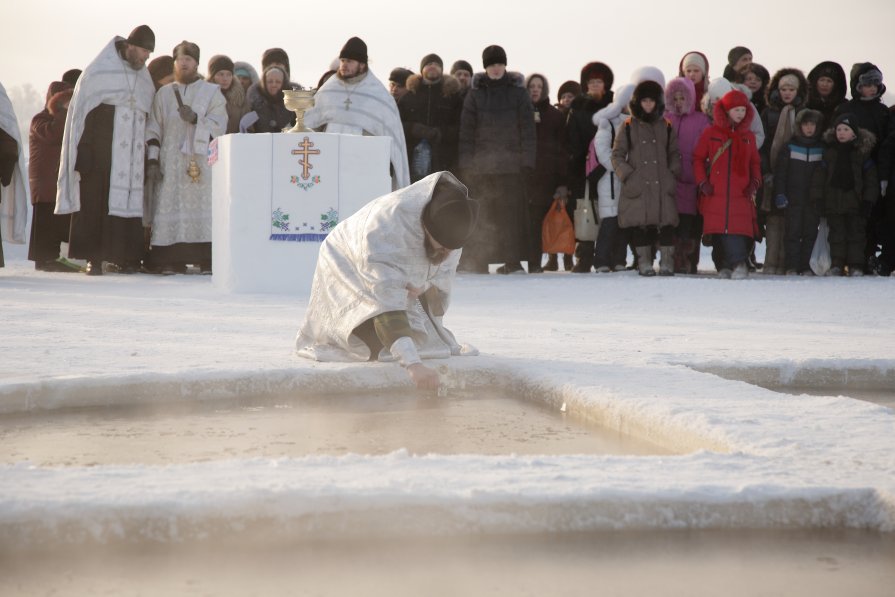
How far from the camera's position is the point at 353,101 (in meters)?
9.66

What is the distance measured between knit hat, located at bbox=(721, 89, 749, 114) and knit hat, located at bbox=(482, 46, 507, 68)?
1905 millimetres

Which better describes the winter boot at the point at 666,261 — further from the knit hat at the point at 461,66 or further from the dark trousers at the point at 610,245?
the knit hat at the point at 461,66

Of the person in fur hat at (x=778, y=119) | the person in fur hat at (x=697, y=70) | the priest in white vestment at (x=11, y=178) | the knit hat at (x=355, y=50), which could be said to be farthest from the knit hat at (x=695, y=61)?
the priest in white vestment at (x=11, y=178)

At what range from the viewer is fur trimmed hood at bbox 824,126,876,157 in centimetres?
1048

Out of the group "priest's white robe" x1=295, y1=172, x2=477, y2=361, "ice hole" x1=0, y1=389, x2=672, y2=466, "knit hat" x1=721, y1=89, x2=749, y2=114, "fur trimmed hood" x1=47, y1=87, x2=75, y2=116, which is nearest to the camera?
"ice hole" x1=0, y1=389, x2=672, y2=466

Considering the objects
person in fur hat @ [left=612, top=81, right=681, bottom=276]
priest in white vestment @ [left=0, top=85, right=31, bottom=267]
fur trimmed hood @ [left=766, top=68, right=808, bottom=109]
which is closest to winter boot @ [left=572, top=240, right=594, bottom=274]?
person in fur hat @ [left=612, top=81, right=681, bottom=276]

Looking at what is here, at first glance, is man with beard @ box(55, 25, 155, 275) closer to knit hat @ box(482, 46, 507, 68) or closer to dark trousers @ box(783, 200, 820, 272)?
knit hat @ box(482, 46, 507, 68)

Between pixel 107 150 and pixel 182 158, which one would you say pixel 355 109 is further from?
pixel 107 150

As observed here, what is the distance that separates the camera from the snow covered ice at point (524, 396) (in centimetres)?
254

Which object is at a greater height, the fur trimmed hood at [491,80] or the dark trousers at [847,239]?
the fur trimmed hood at [491,80]

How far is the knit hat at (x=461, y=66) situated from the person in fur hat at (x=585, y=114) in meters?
1.05

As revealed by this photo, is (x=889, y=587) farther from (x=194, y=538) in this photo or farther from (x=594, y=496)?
(x=194, y=538)

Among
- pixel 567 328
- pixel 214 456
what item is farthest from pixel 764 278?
pixel 214 456

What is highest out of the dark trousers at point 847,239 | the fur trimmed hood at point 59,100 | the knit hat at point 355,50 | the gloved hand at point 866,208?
the knit hat at point 355,50
